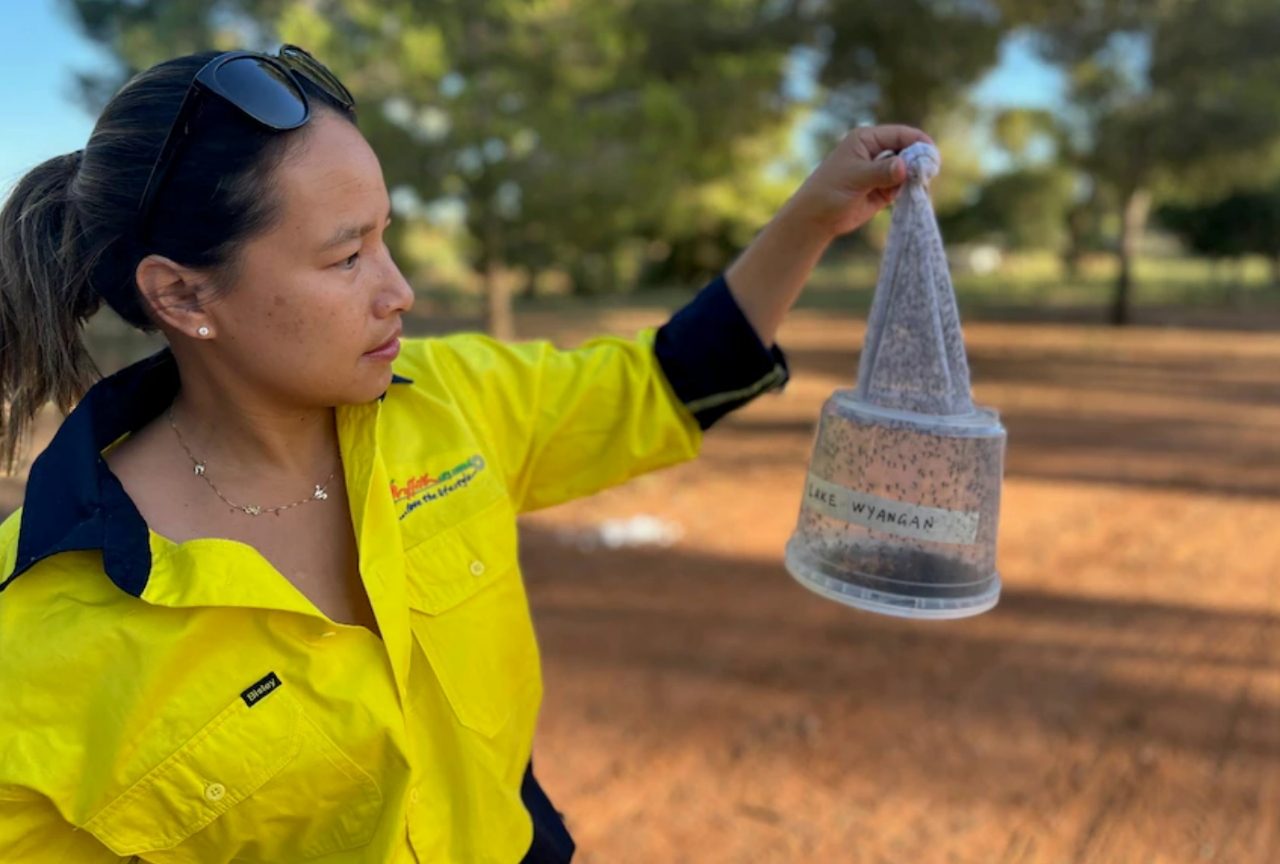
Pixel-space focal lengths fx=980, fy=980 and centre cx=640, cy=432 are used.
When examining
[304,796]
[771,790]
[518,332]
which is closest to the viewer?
[304,796]

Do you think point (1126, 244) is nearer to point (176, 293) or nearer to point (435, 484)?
point (435, 484)

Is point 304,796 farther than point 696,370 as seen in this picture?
No

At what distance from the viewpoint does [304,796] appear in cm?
135

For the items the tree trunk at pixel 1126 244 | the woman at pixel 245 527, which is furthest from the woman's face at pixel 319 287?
the tree trunk at pixel 1126 244

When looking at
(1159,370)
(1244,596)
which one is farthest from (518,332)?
(1244,596)

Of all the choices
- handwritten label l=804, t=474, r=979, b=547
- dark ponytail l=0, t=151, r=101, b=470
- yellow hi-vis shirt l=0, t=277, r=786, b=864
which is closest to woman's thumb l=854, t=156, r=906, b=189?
handwritten label l=804, t=474, r=979, b=547

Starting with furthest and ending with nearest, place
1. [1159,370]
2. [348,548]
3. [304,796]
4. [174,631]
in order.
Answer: [1159,370] → [348,548] → [304,796] → [174,631]

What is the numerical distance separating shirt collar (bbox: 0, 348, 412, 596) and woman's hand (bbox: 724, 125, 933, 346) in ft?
3.41

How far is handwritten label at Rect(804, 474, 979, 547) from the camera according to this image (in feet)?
5.29

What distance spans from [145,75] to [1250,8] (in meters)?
18.0

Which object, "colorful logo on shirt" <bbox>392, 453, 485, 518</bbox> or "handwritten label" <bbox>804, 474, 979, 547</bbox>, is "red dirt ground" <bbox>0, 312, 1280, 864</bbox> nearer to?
"handwritten label" <bbox>804, 474, 979, 547</bbox>

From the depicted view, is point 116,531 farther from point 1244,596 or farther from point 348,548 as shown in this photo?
point 1244,596

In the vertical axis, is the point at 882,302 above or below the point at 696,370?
above

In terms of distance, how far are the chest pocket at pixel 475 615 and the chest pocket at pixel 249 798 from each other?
0.63 ft
